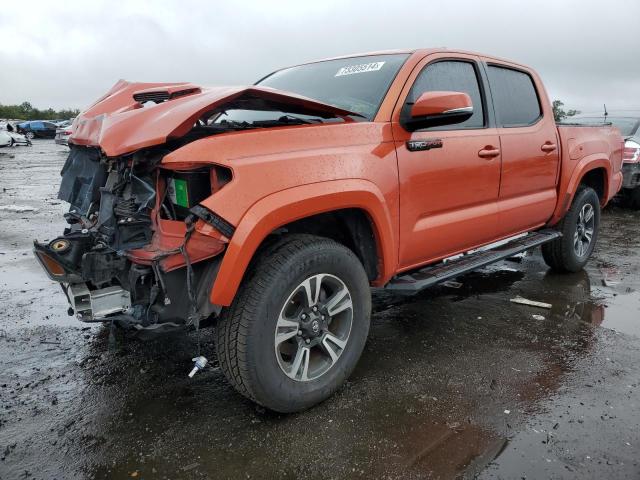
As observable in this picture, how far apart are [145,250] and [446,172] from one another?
6.27 feet

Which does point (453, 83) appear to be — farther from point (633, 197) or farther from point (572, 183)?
point (633, 197)

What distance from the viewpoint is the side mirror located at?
2.88 metres

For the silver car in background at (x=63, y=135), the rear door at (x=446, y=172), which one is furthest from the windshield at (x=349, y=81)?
the silver car in background at (x=63, y=135)

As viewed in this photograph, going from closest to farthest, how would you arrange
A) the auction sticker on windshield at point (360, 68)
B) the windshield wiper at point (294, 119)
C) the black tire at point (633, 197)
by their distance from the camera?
the windshield wiper at point (294, 119)
the auction sticker on windshield at point (360, 68)
the black tire at point (633, 197)

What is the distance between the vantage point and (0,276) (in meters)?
5.16

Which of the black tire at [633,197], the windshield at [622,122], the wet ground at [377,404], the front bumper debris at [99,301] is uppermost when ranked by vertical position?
the windshield at [622,122]

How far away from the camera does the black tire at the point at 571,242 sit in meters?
5.01

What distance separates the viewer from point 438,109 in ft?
9.46

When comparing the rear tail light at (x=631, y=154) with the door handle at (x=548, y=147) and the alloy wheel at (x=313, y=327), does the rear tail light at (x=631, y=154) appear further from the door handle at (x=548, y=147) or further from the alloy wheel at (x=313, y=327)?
the alloy wheel at (x=313, y=327)

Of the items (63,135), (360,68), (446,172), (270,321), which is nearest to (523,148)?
(446,172)

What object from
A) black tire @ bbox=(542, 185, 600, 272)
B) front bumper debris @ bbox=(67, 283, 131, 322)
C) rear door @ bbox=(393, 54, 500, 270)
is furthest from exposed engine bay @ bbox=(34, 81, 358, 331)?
black tire @ bbox=(542, 185, 600, 272)

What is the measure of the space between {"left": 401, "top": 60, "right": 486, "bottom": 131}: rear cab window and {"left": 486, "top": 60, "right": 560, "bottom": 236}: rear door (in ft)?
0.67

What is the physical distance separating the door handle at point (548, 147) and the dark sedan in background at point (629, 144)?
13.5 feet

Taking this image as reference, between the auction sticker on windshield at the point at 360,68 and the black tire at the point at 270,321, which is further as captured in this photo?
the auction sticker on windshield at the point at 360,68
